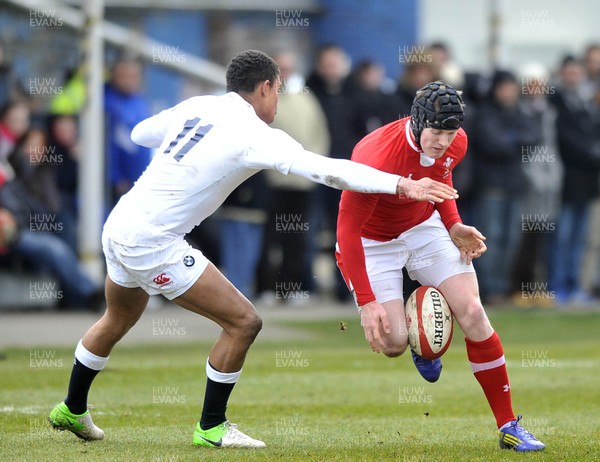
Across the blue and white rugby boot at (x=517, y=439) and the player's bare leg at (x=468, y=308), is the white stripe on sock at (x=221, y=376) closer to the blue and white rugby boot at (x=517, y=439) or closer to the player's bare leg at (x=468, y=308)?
the player's bare leg at (x=468, y=308)

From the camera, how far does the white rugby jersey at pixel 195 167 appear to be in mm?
7934

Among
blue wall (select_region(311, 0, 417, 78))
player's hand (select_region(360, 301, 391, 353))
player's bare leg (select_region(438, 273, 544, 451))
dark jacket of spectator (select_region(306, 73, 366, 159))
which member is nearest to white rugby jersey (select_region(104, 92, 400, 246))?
player's hand (select_region(360, 301, 391, 353))

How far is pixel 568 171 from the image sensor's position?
61.3ft

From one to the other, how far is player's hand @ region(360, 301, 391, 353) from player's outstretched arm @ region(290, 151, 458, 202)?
103cm

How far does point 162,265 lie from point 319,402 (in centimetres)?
317

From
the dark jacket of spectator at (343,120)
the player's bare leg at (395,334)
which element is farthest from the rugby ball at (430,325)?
the dark jacket of spectator at (343,120)

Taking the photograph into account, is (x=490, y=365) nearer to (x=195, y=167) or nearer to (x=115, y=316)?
(x=195, y=167)

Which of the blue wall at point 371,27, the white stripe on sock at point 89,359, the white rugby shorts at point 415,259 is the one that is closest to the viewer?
the white stripe on sock at point 89,359

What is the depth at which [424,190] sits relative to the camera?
7469mm

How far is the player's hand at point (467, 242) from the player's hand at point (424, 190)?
46.1 inches

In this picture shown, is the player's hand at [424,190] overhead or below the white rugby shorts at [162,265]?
overhead

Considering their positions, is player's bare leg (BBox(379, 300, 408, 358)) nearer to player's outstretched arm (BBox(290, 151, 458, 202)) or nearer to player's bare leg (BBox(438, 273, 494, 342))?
player's bare leg (BBox(438, 273, 494, 342))

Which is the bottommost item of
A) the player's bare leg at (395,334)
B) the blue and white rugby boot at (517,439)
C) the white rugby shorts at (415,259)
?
the blue and white rugby boot at (517,439)

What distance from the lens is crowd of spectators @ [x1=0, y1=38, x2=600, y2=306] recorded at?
1659cm
